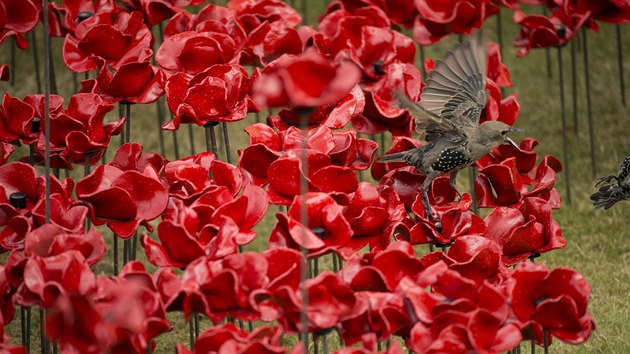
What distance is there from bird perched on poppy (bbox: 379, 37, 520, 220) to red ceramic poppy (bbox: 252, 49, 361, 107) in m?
0.66

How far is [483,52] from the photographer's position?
235cm

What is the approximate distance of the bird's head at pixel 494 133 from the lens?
2230 mm

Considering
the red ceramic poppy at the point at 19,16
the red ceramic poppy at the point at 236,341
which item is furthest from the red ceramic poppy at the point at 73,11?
the red ceramic poppy at the point at 236,341

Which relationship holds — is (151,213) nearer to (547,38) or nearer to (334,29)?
(334,29)

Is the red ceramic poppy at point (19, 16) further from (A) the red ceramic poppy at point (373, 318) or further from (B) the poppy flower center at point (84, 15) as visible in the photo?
(A) the red ceramic poppy at point (373, 318)

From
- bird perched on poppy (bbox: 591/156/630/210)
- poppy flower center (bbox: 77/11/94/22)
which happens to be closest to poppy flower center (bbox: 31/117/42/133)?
poppy flower center (bbox: 77/11/94/22)

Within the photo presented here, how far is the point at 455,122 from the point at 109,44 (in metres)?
0.84

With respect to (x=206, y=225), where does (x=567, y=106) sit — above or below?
below

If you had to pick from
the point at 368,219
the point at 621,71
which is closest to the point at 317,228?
the point at 368,219

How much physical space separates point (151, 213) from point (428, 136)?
75 centimetres

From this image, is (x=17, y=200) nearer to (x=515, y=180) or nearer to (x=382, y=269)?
(x=382, y=269)

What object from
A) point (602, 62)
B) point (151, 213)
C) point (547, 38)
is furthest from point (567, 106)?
point (151, 213)

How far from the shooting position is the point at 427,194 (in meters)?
A: 2.13

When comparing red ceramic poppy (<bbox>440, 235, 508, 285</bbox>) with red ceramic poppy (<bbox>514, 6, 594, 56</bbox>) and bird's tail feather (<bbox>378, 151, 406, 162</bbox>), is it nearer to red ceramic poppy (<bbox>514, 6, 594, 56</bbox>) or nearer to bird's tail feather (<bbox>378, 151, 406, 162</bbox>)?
bird's tail feather (<bbox>378, 151, 406, 162</bbox>)
